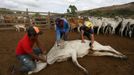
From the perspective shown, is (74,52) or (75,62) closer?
(75,62)

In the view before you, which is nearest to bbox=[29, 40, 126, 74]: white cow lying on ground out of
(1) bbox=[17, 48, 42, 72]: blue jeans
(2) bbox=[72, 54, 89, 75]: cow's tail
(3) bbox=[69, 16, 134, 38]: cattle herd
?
(2) bbox=[72, 54, 89, 75]: cow's tail

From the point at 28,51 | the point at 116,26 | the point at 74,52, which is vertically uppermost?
the point at 28,51

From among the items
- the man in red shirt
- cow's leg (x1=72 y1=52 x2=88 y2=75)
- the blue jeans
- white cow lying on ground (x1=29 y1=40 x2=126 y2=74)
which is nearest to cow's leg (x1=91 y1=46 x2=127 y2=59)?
white cow lying on ground (x1=29 y1=40 x2=126 y2=74)

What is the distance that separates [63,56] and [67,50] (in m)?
0.19

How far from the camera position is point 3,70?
17.5 feet

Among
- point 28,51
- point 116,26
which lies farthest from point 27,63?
point 116,26

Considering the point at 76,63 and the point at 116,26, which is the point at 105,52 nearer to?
the point at 76,63

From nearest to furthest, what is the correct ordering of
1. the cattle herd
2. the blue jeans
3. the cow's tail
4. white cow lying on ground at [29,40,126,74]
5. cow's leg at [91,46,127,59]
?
the cow's tail, the blue jeans, white cow lying on ground at [29,40,126,74], cow's leg at [91,46,127,59], the cattle herd

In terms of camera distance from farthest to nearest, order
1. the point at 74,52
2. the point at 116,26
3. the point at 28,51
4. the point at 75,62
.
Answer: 1. the point at 116,26
2. the point at 74,52
3. the point at 75,62
4. the point at 28,51

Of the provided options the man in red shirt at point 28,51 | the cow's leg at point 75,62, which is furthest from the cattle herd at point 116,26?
the man in red shirt at point 28,51

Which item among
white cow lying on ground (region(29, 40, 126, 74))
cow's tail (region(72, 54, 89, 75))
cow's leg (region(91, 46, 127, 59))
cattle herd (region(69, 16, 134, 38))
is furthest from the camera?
cattle herd (region(69, 16, 134, 38))

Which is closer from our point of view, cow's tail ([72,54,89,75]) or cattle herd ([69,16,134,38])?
cow's tail ([72,54,89,75])

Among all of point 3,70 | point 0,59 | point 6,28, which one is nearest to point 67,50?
point 3,70

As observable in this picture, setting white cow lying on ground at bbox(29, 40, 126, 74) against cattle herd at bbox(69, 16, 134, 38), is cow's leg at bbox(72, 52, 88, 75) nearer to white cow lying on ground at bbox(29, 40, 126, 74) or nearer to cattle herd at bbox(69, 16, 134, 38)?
white cow lying on ground at bbox(29, 40, 126, 74)
